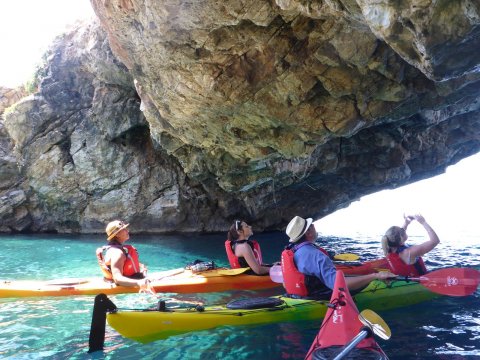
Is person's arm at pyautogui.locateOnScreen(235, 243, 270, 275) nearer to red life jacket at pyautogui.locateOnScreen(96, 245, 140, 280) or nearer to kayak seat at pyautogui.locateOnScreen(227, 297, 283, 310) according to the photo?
red life jacket at pyautogui.locateOnScreen(96, 245, 140, 280)

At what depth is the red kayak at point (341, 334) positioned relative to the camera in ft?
11.9

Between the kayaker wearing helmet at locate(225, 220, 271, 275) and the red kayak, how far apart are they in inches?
150

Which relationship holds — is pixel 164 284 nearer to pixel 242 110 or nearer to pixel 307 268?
pixel 307 268

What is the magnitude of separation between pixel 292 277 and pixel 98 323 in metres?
2.43

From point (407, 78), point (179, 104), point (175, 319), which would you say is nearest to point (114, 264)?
point (175, 319)

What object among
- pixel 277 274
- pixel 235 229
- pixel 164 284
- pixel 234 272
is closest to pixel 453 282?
pixel 277 274

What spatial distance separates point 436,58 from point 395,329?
362 cm

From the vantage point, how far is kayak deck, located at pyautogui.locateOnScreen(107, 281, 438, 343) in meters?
5.00

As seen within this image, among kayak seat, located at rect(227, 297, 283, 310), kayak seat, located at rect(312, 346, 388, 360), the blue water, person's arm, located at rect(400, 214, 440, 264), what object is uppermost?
person's arm, located at rect(400, 214, 440, 264)

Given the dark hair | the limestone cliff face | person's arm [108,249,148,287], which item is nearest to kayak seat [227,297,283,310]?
person's arm [108,249,148,287]

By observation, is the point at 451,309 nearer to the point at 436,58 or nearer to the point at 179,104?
the point at 436,58

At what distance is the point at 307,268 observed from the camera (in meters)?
5.22

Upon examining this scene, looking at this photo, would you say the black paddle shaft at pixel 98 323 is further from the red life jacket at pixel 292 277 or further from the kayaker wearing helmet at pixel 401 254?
the kayaker wearing helmet at pixel 401 254

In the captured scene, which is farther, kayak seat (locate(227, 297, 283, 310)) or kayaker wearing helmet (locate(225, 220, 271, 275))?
kayaker wearing helmet (locate(225, 220, 271, 275))
